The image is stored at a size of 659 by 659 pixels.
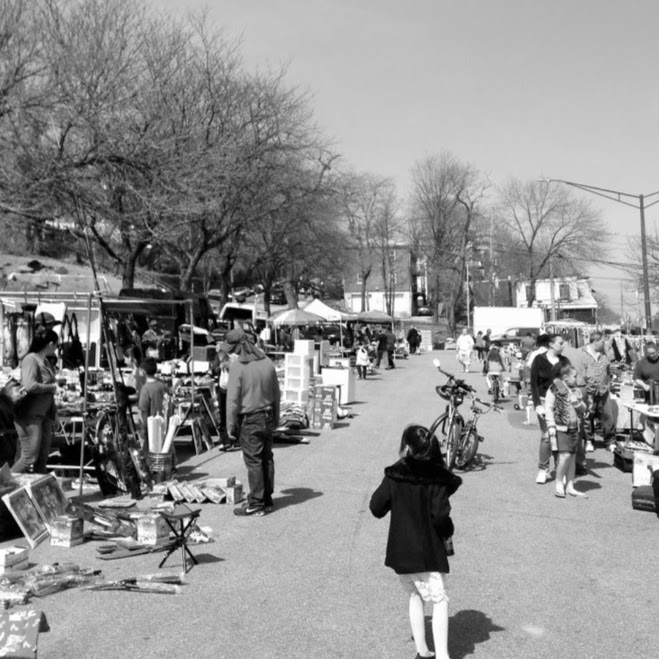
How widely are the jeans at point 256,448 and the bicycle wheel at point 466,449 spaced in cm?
354

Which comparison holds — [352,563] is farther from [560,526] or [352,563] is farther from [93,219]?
[93,219]

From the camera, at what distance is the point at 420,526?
4953 millimetres

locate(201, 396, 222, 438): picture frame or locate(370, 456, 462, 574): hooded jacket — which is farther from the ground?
locate(370, 456, 462, 574): hooded jacket

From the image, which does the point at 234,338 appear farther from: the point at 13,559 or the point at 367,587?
the point at 367,587

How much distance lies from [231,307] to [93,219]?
1774cm

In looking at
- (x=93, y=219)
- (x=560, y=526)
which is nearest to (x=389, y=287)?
(x=93, y=219)

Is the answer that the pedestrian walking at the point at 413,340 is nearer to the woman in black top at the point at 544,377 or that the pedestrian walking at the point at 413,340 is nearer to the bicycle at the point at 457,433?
the bicycle at the point at 457,433

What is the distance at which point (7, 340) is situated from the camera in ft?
56.6

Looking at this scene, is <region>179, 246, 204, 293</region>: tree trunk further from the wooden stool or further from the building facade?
the building facade

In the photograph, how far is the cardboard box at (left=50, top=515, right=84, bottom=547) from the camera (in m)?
7.63

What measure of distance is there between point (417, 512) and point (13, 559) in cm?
345

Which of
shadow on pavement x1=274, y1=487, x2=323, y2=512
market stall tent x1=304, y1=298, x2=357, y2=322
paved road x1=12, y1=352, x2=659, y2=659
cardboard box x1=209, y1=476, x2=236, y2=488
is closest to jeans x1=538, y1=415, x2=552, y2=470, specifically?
paved road x1=12, y1=352, x2=659, y2=659

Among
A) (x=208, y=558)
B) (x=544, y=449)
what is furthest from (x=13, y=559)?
(x=544, y=449)

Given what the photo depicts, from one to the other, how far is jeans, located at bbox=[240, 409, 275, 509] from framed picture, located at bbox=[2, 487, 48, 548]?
2.05m
